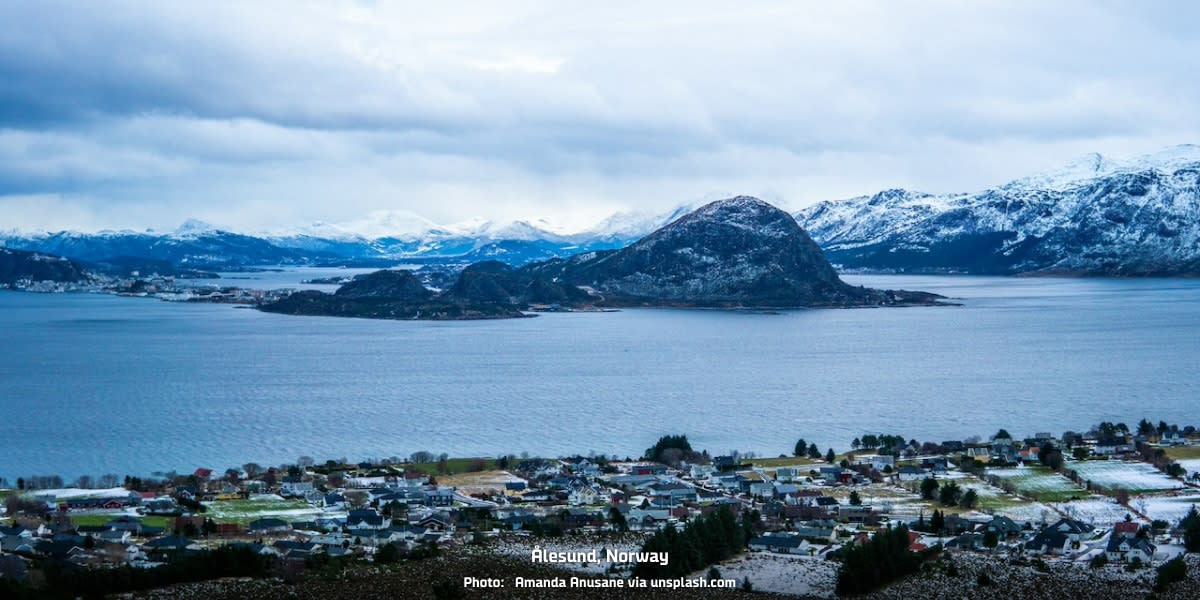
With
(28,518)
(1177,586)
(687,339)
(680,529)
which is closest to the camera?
(1177,586)

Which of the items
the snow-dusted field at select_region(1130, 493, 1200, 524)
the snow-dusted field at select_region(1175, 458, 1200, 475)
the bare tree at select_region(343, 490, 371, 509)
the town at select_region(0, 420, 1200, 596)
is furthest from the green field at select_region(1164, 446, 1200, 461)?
the bare tree at select_region(343, 490, 371, 509)

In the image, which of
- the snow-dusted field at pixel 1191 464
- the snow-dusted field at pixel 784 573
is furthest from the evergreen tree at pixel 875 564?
the snow-dusted field at pixel 1191 464

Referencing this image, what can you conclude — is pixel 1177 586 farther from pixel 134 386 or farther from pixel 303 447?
pixel 134 386

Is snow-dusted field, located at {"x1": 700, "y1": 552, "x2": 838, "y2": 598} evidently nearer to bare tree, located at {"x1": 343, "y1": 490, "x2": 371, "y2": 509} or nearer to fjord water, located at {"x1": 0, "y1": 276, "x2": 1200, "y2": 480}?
bare tree, located at {"x1": 343, "y1": 490, "x2": 371, "y2": 509}

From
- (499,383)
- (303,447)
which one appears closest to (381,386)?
(499,383)

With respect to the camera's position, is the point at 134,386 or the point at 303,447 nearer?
the point at 303,447
